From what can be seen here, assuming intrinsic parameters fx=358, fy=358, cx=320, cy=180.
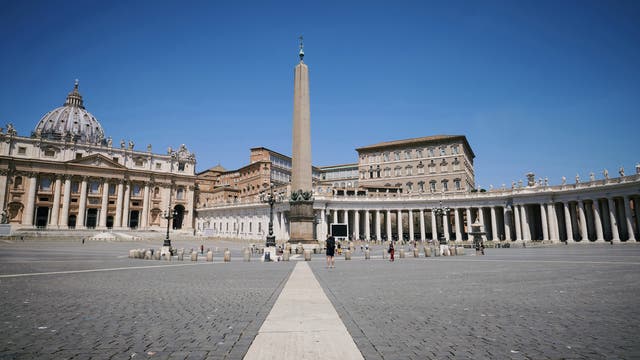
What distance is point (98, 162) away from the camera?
262 ft

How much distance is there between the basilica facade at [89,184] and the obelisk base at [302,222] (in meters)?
47.1

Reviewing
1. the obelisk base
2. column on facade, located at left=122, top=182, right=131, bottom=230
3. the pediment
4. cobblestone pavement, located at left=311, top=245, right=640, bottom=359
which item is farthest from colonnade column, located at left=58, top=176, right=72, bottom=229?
cobblestone pavement, located at left=311, top=245, right=640, bottom=359

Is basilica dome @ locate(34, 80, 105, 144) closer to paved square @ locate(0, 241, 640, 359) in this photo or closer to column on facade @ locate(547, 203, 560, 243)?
column on facade @ locate(547, 203, 560, 243)

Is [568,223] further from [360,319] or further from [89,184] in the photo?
[89,184]

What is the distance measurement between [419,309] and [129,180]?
8972 centimetres

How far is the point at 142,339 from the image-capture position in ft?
16.5

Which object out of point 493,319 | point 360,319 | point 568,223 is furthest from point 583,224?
point 360,319

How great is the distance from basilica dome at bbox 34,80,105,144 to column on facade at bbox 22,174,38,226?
112ft

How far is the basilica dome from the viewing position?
350ft

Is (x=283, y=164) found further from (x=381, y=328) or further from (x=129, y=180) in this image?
(x=381, y=328)

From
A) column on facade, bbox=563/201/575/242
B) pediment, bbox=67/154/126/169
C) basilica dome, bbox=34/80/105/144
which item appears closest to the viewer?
column on facade, bbox=563/201/575/242

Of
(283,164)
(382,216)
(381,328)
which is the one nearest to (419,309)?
(381,328)

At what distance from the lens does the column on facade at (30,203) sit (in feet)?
236

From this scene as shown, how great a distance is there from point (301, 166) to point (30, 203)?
230ft
